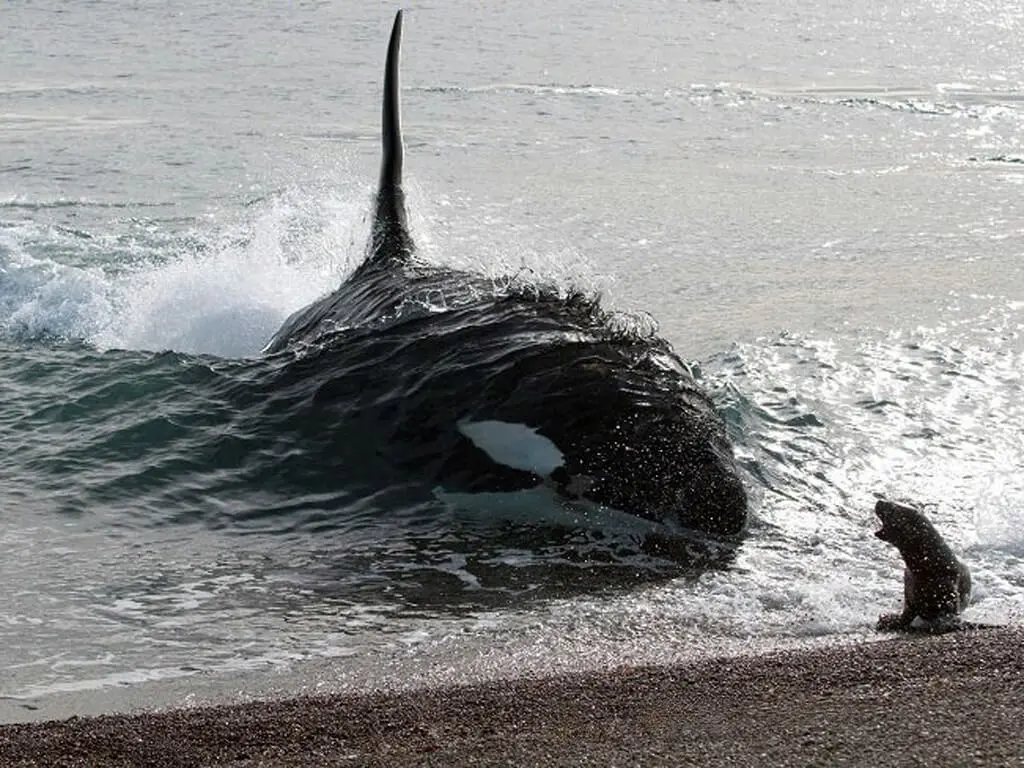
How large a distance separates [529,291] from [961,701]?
3998 millimetres

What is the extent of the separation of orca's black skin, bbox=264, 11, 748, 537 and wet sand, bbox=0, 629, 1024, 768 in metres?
1.64

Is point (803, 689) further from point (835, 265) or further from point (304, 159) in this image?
point (304, 159)

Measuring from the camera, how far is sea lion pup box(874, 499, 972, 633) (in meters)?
5.36

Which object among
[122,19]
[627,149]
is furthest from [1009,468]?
[122,19]

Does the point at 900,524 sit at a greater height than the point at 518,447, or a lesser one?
greater

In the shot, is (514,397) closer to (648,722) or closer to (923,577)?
(923,577)

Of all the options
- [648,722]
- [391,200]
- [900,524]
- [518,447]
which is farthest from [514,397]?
[391,200]

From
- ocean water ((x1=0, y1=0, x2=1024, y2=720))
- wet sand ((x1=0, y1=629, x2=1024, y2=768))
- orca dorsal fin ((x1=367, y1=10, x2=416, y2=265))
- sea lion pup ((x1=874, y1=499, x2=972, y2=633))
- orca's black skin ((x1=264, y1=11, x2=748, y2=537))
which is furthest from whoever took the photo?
orca dorsal fin ((x1=367, y1=10, x2=416, y2=265))

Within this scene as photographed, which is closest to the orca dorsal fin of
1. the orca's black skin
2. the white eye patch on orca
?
the orca's black skin

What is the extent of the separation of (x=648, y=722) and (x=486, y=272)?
4.86m

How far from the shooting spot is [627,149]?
59.3ft

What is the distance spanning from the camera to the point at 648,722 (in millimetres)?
4285

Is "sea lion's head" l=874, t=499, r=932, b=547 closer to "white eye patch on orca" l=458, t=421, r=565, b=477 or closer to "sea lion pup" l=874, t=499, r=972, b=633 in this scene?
"sea lion pup" l=874, t=499, r=972, b=633

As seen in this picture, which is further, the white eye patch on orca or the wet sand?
the white eye patch on orca
